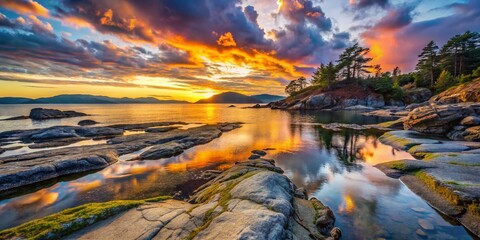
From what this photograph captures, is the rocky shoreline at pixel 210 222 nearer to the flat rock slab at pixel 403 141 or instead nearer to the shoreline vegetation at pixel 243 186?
the shoreline vegetation at pixel 243 186

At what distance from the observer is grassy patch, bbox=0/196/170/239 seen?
322 inches

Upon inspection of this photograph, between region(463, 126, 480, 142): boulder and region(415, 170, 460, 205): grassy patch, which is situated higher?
region(463, 126, 480, 142): boulder

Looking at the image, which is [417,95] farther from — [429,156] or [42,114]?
[42,114]

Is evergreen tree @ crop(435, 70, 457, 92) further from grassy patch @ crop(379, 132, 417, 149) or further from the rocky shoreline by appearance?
the rocky shoreline

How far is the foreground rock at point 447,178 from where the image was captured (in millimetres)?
11344

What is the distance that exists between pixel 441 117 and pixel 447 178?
1020 inches

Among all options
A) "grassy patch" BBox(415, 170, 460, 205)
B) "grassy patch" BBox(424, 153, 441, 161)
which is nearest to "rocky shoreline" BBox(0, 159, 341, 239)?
"grassy patch" BBox(415, 170, 460, 205)

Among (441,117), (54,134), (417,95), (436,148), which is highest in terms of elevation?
(417,95)

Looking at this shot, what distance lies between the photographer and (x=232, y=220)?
25.3 feet

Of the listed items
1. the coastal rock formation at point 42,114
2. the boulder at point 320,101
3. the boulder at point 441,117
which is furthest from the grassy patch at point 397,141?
the coastal rock formation at point 42,114

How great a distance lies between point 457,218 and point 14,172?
32.2m

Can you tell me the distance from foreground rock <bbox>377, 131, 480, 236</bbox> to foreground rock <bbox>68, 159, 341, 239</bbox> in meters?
7.41

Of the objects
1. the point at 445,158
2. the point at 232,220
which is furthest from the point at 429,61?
the point at 232,220

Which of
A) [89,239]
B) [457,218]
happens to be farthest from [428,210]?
[89,239]
